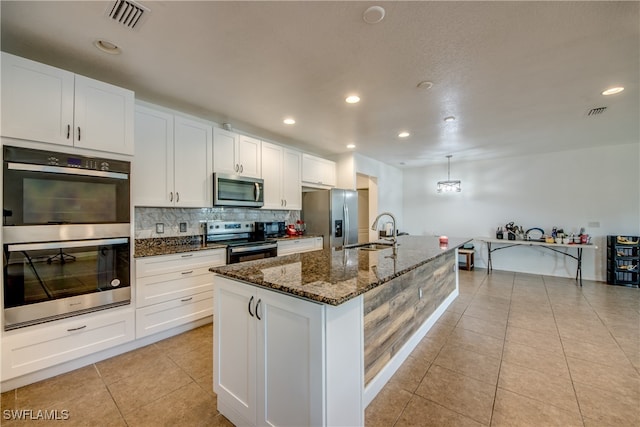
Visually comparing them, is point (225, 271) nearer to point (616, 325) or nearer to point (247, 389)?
point (247, 389)

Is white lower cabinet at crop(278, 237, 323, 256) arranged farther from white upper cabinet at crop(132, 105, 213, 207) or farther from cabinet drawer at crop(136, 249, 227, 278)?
white upper cabinet at crop(132, 105, 213, 207)

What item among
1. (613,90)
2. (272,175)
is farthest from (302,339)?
(613,90)

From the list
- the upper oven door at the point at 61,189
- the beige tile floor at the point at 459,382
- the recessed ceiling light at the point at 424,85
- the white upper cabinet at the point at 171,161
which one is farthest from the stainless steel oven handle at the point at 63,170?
the recessed ceiling light at the point at 424,85

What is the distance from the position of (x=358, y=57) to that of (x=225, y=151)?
2059 mm

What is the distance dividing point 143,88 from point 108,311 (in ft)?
6.94

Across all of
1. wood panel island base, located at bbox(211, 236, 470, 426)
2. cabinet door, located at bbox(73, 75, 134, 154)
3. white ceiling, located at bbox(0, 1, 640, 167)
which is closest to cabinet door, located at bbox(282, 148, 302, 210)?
white ceiling, located at bbox(0, 1, 640, 167)

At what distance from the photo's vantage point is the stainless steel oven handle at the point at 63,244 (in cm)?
180

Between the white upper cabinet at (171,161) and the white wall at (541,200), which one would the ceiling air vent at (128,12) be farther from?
the white wall at (541,200)

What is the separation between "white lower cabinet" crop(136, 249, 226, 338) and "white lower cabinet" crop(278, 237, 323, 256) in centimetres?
90

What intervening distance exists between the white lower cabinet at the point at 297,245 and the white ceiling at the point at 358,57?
1713 mm

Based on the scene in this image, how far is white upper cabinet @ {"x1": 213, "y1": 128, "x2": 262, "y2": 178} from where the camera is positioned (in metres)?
3.28

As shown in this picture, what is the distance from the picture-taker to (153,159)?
2730mm

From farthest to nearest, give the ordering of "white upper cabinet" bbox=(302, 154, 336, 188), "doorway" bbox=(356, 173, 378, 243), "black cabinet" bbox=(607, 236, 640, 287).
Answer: "doorway" bbox=(356, 173, 378, 243) → "white upper cabinet" bbox=(302, 154, 336, 188) → "black cabinet" bbox=(607, 236, 640, 287)

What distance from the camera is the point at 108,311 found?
7.26 ft
